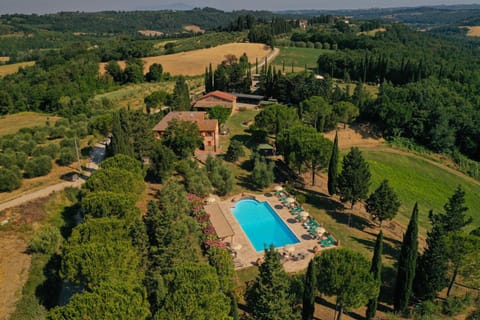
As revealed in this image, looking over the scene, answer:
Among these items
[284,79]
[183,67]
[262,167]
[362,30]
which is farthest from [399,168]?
[362,30]

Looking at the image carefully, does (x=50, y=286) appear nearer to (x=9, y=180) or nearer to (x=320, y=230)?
(x=9, y=180)

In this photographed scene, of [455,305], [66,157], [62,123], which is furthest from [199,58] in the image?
[455,305]

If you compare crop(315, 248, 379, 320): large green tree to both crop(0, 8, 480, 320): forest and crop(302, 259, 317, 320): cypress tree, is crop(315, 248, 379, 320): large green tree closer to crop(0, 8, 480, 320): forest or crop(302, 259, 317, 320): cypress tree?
crop(0, 8, 480, 320): forest

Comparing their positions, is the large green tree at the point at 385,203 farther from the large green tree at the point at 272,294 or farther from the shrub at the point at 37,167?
the shrub at the point at 37,167

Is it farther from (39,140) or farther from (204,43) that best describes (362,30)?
(39,140)

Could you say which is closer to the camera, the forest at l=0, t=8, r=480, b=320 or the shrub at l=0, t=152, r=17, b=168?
the forest at l=0, t=8, r=480, b=320

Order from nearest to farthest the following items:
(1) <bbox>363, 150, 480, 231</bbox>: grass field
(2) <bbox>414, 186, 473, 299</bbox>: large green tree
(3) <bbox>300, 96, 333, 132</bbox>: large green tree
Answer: (2) <bbox>414, 186, 473, 299</bbox>: large green tree, (1) <bbox>363, 150, 480, 231</bbox>: grass field, (3) <bbox>300, 96, 333, 132</bbox>: large green tree

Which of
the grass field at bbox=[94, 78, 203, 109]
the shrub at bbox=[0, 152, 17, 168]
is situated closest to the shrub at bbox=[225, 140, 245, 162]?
the shrub at bbox=[0, 152, 17, 168]
